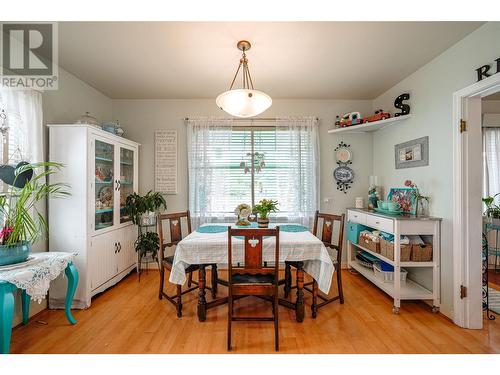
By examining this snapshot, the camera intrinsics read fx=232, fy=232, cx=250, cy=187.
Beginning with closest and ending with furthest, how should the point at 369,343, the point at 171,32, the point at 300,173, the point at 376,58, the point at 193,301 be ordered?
the point at 369,343 → the point at 171,32 → the point at 376,58 → the point at 193,301 → the point at 300,173

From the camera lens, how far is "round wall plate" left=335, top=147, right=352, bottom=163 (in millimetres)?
3514

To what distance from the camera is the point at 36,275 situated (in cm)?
170

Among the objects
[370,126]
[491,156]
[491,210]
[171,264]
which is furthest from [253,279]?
[491,156]

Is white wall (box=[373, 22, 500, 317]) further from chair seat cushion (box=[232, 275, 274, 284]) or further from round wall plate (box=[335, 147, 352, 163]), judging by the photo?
chair seat cushion (box=[232, 275, 274, 284])

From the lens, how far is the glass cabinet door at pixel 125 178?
3.05 m

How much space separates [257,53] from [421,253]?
8.28ft

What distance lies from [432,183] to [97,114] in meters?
4.16

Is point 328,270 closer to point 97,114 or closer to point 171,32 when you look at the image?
point 171,32

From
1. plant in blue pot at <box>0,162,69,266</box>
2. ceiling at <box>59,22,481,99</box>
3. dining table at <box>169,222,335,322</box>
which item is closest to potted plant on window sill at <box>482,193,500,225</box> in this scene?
ceiling at <box>59,22,481,99</box>

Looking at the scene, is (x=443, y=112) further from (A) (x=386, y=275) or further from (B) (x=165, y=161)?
(B) (x=165, y=161)

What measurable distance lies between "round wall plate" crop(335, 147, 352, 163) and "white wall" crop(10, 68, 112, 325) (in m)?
3.48

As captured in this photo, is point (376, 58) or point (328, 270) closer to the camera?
point (328, 270)
